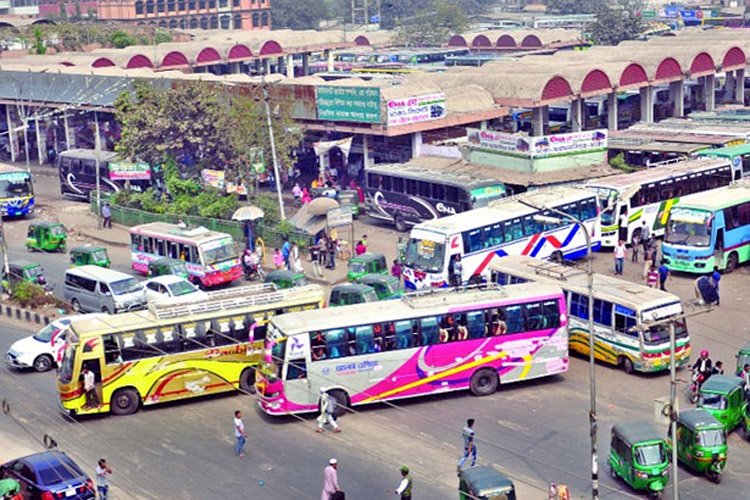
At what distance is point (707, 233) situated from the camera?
36.2m

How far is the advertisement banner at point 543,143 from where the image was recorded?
44909 millimetres

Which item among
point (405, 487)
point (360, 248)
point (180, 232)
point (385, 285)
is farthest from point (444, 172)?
point (405, 487)

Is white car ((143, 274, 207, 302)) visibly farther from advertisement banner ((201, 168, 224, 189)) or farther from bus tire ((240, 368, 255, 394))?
advertisement banner ((201, 168, 224, 189))

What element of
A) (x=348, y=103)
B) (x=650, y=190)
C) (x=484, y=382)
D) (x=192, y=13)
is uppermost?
(x=192, y=13)

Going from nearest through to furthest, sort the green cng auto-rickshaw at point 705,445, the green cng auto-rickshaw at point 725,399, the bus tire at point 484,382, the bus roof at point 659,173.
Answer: the green cng auto-rickshaw at point 705,445 → the green cng auto-rickshaw at point 725,399 → the bus tire at point 484,382 → the bus roof at point 659,173

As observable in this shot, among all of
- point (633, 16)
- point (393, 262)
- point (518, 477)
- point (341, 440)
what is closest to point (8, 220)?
point (393, 262)

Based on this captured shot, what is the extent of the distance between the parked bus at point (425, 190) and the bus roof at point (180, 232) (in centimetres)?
760

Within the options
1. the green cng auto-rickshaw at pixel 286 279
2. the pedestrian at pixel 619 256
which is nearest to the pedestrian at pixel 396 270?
the green cng auto-rickshaw at pixel 286 279

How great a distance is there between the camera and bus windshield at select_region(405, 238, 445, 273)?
35125mm

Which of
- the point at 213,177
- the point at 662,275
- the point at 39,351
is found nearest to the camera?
the point at 39,351

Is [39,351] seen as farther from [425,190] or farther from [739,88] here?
[739,88]

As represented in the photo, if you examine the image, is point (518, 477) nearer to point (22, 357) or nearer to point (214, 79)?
point (22, 357)

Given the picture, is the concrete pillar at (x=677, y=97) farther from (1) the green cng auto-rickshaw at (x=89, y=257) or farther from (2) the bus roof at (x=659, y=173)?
(1) the green cng auto-rickshaw at (x=89, y=257)

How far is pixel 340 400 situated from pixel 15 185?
93.3 feet
